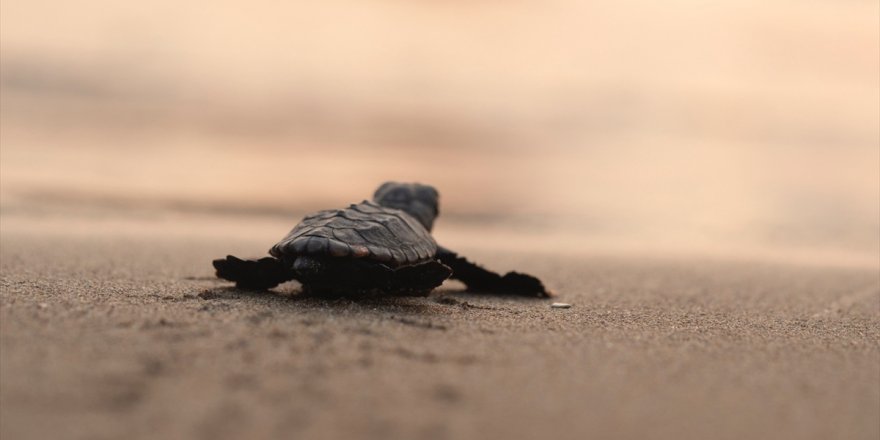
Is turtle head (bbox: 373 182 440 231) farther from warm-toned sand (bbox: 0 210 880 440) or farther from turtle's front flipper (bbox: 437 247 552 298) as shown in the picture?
warm-toned sand (bbox: 0 210 880 440)

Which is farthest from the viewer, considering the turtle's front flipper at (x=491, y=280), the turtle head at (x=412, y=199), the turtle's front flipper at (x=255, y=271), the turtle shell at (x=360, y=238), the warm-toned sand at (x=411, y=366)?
the turtle head at (x=412, y=199)

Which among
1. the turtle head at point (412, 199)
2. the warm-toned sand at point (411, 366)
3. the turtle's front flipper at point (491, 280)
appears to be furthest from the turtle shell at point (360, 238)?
the turtle head at point (412, 199)

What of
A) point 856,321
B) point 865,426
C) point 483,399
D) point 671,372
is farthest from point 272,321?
point 856,321

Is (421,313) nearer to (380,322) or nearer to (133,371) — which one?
(380,322)

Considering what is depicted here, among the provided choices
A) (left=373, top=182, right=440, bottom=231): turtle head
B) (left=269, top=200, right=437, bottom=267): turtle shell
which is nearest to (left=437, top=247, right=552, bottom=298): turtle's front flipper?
(left=269, top=200, right=437, bottom=267): turtle shell

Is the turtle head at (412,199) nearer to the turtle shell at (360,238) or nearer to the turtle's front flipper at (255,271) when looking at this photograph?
the turtle shell at (360,238)

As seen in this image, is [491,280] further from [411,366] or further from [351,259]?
[411,366]
